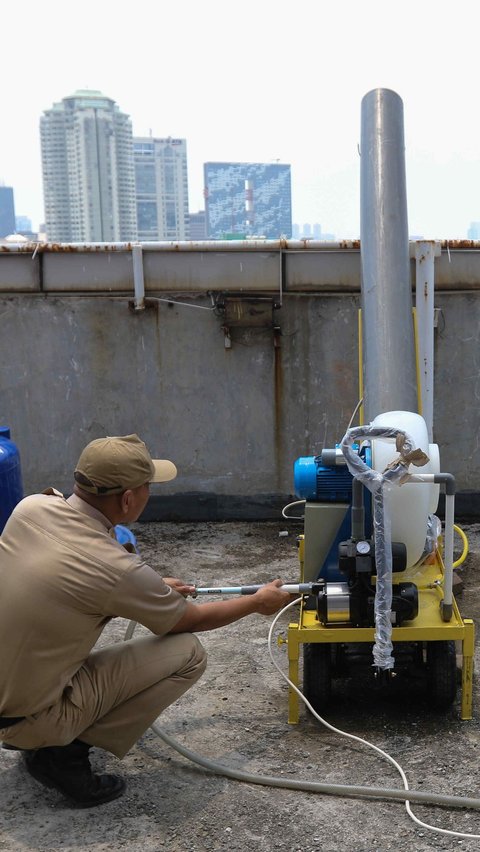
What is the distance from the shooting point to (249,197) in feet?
185

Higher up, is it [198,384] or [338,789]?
[198,384]

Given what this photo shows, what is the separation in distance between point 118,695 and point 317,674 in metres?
0.89

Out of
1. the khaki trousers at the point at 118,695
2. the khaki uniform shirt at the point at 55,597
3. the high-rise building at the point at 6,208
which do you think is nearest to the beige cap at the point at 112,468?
the khaki uniform shirt at the point at 55,597

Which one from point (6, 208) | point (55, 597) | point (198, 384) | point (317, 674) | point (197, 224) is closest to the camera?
point (55, 597)

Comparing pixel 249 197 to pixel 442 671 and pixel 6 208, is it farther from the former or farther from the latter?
pixel 442 671

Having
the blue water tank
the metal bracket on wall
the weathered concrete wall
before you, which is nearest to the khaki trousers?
the blue water tank

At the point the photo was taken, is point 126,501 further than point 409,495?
No

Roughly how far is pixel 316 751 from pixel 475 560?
241cm

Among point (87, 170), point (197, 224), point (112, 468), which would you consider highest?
point (87, 170)

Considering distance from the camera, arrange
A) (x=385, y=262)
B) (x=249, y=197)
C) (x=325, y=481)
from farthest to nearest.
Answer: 1. (x=249, y=197)
2. (x=385, y=262)
3. (x=325, y=481)

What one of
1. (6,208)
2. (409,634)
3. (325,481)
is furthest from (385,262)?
(6,208)

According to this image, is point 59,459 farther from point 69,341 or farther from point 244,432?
point 244,432

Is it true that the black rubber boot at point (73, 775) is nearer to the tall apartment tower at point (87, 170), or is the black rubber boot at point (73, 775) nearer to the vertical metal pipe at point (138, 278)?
the vertical metal pipe at point (138, 278)

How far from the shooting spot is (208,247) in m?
5.58
